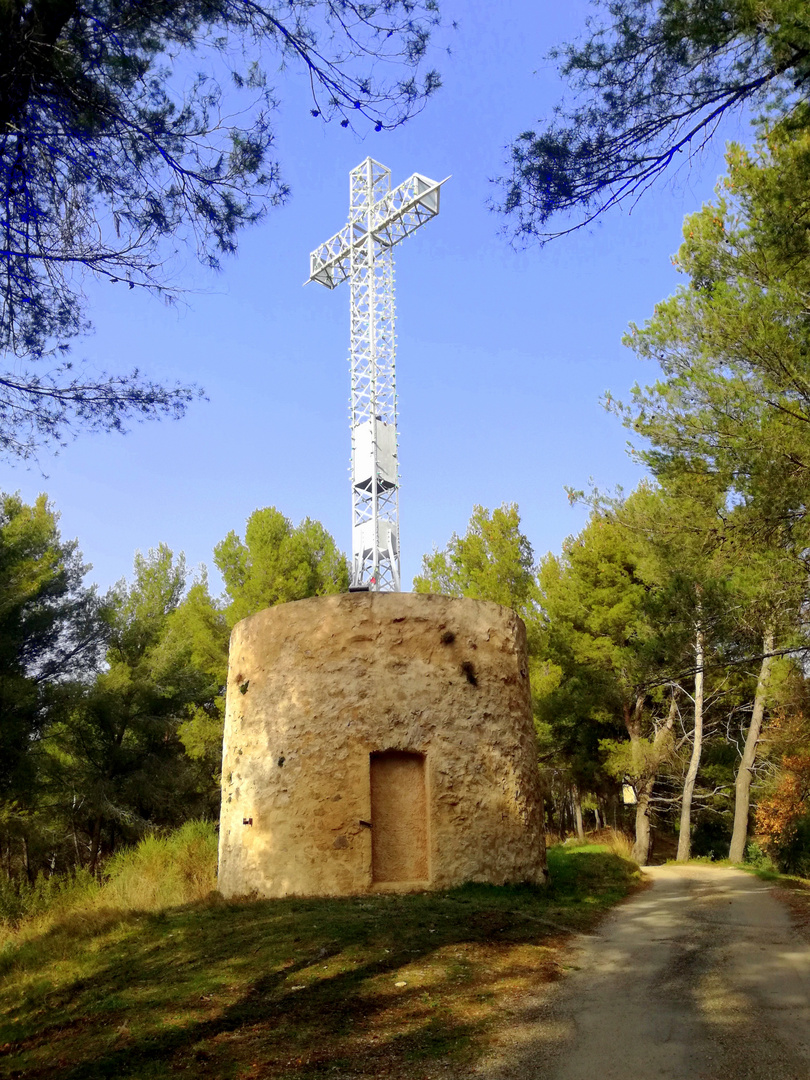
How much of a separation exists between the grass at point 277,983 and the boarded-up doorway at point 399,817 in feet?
1.82

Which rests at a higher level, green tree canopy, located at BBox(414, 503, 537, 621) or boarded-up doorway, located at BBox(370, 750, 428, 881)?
green tree canopy, located at BBox(414, 503, 537, 621)

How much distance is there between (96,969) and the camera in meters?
7.46

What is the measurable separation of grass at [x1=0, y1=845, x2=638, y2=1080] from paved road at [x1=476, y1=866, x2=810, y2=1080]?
1.07ft

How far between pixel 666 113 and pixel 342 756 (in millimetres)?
7163

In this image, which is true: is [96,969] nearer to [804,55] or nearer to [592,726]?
[804,55]

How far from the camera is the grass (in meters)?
4.76

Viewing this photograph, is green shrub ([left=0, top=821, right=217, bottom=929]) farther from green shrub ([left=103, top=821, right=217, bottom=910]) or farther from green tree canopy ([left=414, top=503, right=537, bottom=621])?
green tree canopy ([left=414, top=503, right=537, bottom=621])

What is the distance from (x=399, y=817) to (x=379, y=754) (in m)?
0.75

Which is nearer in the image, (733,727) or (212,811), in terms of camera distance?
(733,727)

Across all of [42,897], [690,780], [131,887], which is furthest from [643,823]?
[42,897]

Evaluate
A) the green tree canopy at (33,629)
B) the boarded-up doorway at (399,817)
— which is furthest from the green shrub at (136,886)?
the green tree canopy at (33,629)

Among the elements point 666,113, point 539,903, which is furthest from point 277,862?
point 666,113

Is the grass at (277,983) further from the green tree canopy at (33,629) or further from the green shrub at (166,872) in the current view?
the green tree canopy at (33,629)

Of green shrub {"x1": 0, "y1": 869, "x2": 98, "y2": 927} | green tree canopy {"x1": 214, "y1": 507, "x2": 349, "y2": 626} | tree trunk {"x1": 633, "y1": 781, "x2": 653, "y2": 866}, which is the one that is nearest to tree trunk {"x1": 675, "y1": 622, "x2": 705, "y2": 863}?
tree trunk {"x1": 633, "y1": 781, "x2": 653, "y2": 866}
